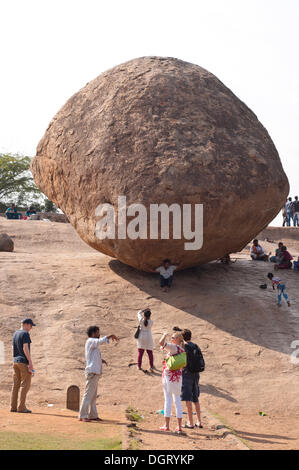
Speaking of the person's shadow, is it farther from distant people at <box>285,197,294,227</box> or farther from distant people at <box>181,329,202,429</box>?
distant people at <box>285,197,294,227</box>

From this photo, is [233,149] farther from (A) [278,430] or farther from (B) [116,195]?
(A) [278,430]

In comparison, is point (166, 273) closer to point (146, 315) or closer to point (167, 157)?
point (167, 157)

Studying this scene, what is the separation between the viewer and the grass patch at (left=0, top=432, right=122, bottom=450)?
6.00m

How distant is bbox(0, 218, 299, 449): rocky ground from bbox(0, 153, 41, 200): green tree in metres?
24.2

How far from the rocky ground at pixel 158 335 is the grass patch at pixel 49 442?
337 millimetres

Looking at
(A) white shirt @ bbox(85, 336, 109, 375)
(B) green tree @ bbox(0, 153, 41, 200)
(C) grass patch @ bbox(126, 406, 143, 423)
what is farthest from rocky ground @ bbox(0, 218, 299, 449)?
(B) green tree @ bbox(0, 153, 41, 200)

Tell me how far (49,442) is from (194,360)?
2345 millimetres

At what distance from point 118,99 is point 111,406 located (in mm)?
6675

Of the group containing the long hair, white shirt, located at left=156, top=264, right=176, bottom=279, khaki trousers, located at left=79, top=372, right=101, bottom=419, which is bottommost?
khaki trousers, located at left=79, top=372, right=101, bottom=419

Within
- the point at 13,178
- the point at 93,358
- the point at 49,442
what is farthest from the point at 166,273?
the point at 13,178

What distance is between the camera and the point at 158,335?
437 inches

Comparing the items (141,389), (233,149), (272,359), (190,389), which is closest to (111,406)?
(141,389)

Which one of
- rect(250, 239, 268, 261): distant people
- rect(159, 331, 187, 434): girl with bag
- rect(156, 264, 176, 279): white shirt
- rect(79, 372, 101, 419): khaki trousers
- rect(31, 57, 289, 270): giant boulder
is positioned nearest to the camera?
rect(159, 331, 187, 434): girl with bag

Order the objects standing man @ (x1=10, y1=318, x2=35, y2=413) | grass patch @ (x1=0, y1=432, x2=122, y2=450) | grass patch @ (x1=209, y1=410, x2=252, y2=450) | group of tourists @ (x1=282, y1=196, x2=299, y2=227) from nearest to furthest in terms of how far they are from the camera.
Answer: grass patch @ (x1=0, y1=432, x2=122, y2=450), grass patch @ (x1=209, y1=410, x2=252, y2=450), standing man @ (x1=10, y1=318, x2=35, y2=413), group of tourists @ (x1=282, y1=196, x2=299, y2=227)
